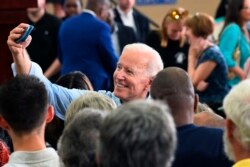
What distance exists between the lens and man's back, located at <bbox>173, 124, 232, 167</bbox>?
3.65 metres

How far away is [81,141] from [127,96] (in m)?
1.93

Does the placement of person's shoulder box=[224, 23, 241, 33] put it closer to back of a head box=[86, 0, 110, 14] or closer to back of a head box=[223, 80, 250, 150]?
back of a head box=[86, 0, 110, 14]

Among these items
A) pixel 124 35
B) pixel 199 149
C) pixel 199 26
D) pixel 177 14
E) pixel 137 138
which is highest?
pixel 137 138

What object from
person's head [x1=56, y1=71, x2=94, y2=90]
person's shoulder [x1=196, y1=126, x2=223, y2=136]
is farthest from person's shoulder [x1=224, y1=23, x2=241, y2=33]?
person's shoulder [x1=196, y1=126, x2=223, y2=136]

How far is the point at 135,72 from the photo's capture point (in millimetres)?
4941

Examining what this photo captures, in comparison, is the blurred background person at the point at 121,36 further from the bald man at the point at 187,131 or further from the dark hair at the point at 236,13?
the bald man at the point at 187,131

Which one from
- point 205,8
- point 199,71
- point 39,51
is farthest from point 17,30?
point 205,8

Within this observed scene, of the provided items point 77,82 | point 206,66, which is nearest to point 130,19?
point 206,66

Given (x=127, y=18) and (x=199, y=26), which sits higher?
(x=199, y=26)

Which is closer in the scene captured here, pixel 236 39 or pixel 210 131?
pixel 210 131

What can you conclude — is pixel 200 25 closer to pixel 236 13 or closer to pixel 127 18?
pixel 236 13

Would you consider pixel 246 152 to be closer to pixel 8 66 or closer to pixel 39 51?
pixel 8 66

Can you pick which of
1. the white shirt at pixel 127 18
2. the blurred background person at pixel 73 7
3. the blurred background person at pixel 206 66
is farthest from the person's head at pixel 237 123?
the white shirt at pixel 127 18

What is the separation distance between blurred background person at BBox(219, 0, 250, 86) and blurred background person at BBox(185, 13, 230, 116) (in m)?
0.41
